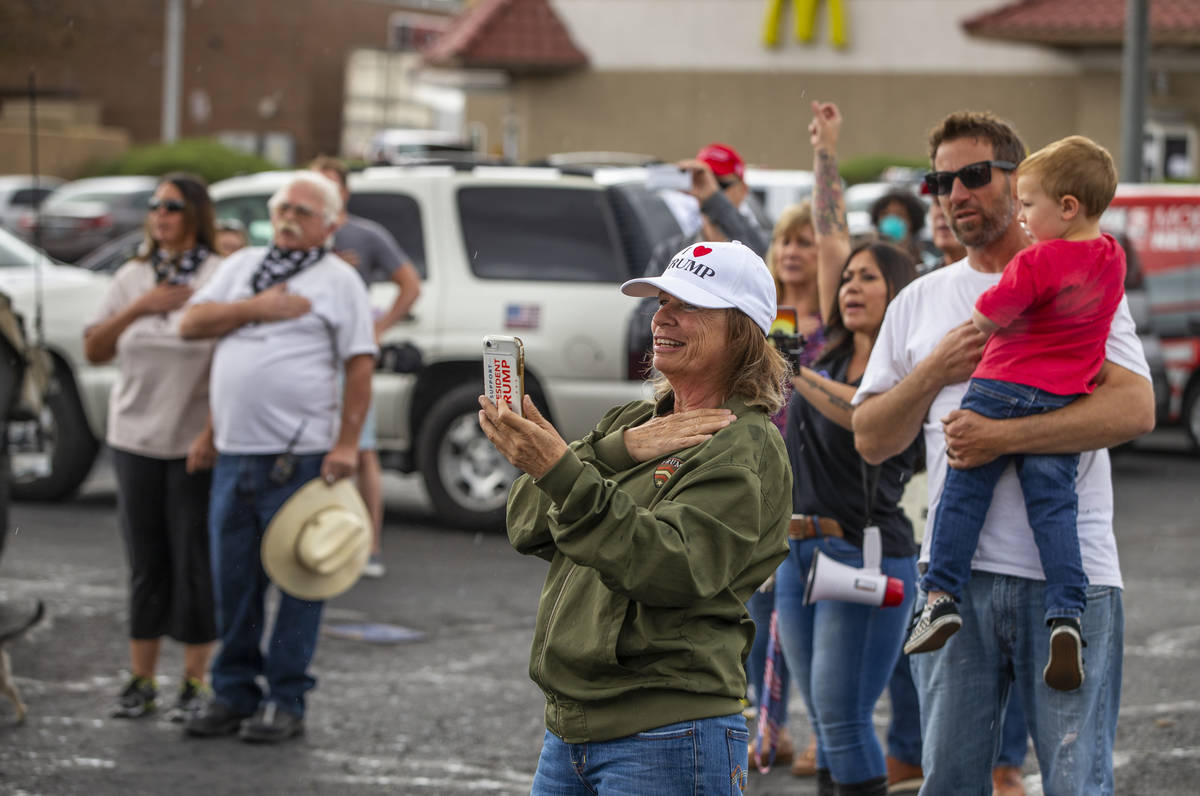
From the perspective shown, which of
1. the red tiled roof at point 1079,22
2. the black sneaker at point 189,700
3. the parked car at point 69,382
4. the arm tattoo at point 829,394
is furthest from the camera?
→ the red tiled roof at point 1079,22

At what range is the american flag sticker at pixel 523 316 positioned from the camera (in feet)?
34.4

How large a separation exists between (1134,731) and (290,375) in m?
3.55

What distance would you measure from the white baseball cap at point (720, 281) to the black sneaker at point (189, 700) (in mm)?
3974

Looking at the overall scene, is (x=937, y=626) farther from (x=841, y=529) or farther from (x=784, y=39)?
(x=784, y=39)

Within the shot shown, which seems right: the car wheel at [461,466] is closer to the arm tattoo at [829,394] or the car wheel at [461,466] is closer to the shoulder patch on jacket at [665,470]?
the arm tattoo at [829,394]

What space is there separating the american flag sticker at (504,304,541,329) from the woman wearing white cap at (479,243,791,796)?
7.01 meters

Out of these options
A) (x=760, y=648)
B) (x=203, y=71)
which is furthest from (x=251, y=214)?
(x=203, y=71)

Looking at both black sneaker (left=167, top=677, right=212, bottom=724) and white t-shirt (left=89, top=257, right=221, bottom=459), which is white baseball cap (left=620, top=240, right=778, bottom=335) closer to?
white t-shirt (left=89, top=257, right=221, bottom=459)

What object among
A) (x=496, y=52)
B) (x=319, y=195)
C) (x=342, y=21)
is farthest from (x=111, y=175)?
(x=319, y=195)

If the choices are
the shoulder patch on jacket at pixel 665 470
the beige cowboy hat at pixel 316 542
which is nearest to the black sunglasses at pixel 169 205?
the beige cowboy hat at pixel 316 542

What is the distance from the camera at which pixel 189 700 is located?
6.76 m

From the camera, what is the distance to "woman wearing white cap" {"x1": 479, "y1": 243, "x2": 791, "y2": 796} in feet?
9.99

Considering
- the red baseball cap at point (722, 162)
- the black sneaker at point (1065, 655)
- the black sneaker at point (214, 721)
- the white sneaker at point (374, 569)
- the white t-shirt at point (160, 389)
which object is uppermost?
the red baseball cap at point (722, 162)

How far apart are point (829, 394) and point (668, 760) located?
2.10m
